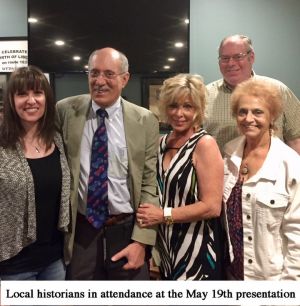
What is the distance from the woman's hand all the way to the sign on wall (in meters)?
2.14

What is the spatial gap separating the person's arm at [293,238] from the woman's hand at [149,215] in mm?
524

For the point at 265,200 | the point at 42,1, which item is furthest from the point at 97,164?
the point at 42,1

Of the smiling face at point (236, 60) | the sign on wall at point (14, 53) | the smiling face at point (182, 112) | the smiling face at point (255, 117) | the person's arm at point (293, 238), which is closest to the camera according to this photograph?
the person's arm at point (293, 238)

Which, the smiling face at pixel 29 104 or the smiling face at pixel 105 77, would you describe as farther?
the smiling face at pixel 105 77

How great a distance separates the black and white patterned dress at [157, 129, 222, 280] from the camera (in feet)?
5.45

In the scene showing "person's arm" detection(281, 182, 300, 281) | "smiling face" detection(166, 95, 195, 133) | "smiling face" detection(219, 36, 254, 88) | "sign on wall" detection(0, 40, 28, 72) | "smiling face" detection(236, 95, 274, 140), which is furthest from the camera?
"sign on wall" detection(0, 40, 28, 72)

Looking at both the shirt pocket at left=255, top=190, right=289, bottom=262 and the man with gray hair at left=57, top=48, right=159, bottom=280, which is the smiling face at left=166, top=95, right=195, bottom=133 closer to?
the man with gray hair at left=57, top=48, right=159, bottom=280

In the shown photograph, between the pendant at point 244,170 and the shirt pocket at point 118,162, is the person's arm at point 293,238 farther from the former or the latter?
the shirt pocket at point 118,162

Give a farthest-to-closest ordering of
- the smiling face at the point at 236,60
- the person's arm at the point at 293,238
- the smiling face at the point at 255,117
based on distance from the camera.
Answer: the smiling face at the point at 236,60 → the smiling face at the point at 255,117 → the person's arm at the point at 293,238

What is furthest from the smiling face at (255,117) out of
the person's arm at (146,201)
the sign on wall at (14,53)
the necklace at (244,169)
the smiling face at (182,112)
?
the sign on wall at (14,53)

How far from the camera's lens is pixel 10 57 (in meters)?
3.31

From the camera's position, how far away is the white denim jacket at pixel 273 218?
1505mm

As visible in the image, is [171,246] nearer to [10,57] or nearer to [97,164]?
[97,164]

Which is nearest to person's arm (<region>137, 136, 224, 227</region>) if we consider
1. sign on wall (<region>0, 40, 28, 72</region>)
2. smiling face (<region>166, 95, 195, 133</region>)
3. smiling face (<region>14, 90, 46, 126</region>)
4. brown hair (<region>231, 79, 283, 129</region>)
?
smiling face (<region>166, 95, 195, 133</region>)
